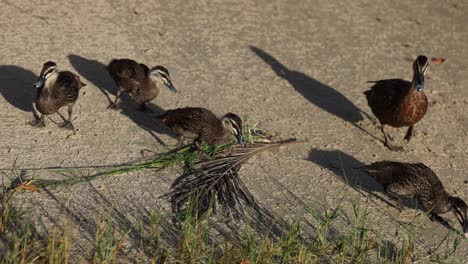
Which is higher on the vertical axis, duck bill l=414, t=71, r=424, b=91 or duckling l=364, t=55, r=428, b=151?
duck bill l=414, t=71, r=424, b=91

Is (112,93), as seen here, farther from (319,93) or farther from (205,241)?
(205,241)

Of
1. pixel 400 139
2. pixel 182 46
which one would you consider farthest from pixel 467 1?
pixel 182 46

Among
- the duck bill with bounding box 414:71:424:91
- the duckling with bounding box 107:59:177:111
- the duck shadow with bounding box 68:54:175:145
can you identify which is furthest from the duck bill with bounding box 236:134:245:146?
the duck bill with bounding box 414:71:424:91

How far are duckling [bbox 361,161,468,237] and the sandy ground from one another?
0.66 ft

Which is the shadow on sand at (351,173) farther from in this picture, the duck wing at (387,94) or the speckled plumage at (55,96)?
the speckled plumage at (55,96)

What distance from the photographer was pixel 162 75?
8.28m

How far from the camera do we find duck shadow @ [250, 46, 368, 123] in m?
8.96

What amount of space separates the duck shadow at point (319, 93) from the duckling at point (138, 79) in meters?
1.69

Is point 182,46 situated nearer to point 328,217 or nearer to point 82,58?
point 82,58

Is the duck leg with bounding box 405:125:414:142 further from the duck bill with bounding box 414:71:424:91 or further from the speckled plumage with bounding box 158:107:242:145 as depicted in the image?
the speckled plumage with bounding box 158:107:242:145

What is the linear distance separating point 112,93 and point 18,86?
1020mm

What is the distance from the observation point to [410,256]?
6.60m

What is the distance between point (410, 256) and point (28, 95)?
436cm

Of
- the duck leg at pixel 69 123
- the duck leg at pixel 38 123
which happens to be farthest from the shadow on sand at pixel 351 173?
the duck leg at pixel 38 123
